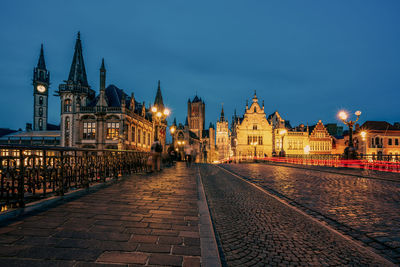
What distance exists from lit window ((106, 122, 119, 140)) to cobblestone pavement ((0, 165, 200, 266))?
98.6 ft

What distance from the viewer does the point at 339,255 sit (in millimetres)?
2799

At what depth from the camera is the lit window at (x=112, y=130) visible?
32875 millimetres

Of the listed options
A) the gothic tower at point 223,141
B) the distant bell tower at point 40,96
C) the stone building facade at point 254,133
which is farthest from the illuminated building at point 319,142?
the distant bell tower at point 40,96

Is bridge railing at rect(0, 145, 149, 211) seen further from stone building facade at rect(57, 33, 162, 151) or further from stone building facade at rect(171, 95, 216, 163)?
stone building facade at rect(171, 95, 216, 163)

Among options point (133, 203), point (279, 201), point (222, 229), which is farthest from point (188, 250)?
point (279, 201)

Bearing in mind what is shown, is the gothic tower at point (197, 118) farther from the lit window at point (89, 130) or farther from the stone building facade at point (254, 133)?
the lit window at point (89, 130)

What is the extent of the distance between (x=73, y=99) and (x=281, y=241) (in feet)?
136

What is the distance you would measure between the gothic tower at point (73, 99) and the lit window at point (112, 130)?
4734mm

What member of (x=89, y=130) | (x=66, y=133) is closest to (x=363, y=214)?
(x=89, y=130)

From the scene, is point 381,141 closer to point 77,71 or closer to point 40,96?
point 77,71

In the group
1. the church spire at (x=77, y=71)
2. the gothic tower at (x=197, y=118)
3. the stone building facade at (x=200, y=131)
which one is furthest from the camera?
the gothic tower at (x=197, y=118)

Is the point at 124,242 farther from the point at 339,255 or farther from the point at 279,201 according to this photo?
the point at 279,201

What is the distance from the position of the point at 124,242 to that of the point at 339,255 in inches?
110

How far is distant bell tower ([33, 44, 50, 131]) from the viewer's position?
258 feet
